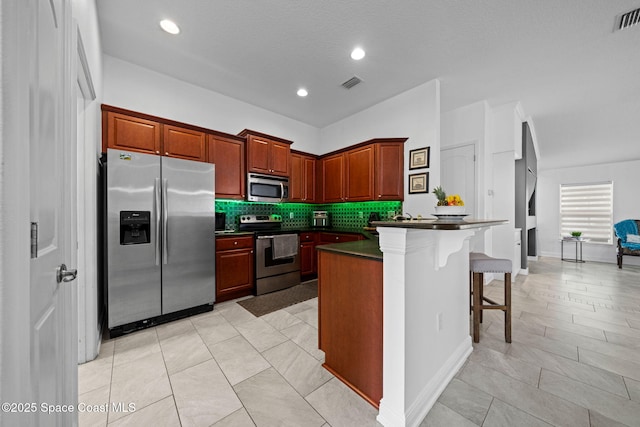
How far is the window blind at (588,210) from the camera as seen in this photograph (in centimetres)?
648

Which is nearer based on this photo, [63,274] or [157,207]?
[63,274]

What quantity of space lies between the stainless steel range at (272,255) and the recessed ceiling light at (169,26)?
2.29 metres

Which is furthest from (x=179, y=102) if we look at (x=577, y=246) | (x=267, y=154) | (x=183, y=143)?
(x=577, y=246)

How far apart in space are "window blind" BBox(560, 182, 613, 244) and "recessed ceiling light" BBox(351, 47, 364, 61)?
27.1ft

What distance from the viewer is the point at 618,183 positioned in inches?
248

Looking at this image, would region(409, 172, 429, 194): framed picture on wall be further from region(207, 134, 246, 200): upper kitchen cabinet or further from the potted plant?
region(207, 134, 246, 200): upper kitchen cabinet

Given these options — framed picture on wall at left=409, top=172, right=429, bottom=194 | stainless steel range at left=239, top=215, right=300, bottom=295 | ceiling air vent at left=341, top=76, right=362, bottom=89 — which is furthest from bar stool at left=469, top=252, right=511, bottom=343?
ceiling air vent at left=341, top=76, right=362, bottom=89

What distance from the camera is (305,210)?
4887 millimetres

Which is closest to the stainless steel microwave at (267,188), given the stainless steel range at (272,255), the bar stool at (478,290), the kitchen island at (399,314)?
the stainless steel range at (272,255)

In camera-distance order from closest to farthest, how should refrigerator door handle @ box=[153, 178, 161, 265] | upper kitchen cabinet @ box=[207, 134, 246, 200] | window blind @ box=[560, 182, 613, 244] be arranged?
refrigerator door handle @ box=[153, 178, 161, 265] < upper kitchen cabinet @ box=[207, 134, 246, 200] < window blind @ box=[560, 182, 613, 244]

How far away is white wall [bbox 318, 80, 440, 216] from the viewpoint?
3312mm

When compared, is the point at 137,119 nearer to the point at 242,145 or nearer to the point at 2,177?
the point at 242,145

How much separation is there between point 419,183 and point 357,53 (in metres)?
1.94

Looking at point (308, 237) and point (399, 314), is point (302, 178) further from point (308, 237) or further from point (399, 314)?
point (399, 314)
